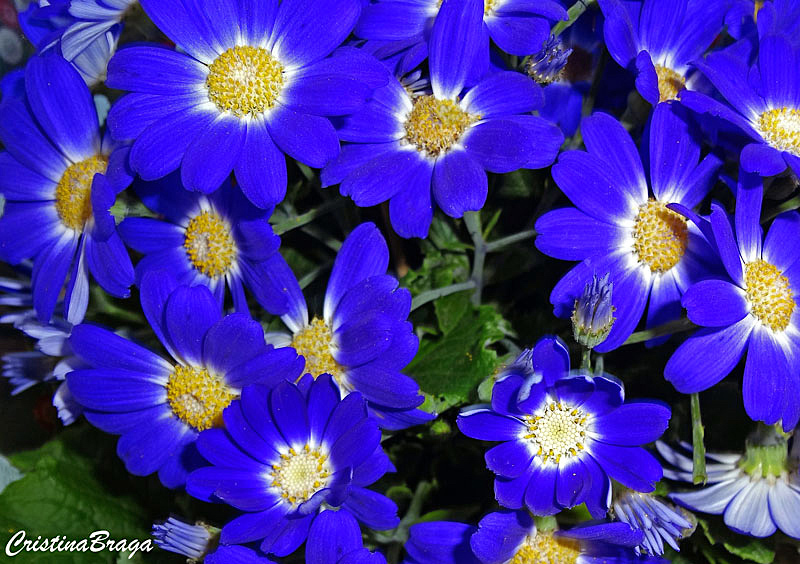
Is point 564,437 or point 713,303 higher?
point 713,303

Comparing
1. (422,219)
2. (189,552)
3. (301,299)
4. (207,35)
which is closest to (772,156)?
(422,219)

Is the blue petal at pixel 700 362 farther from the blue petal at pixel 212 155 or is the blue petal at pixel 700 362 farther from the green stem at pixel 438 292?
the blue petal at pixel 212 155

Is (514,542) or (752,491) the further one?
(752,491)

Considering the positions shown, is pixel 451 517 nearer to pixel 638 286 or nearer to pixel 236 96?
pixel 638 286

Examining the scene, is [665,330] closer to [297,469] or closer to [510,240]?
[510,240]

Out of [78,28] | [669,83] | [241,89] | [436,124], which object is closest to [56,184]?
[78,28]

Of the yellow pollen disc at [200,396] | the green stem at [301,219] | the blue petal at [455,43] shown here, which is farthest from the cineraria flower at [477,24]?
the yellow pollen disc at [200,396]
